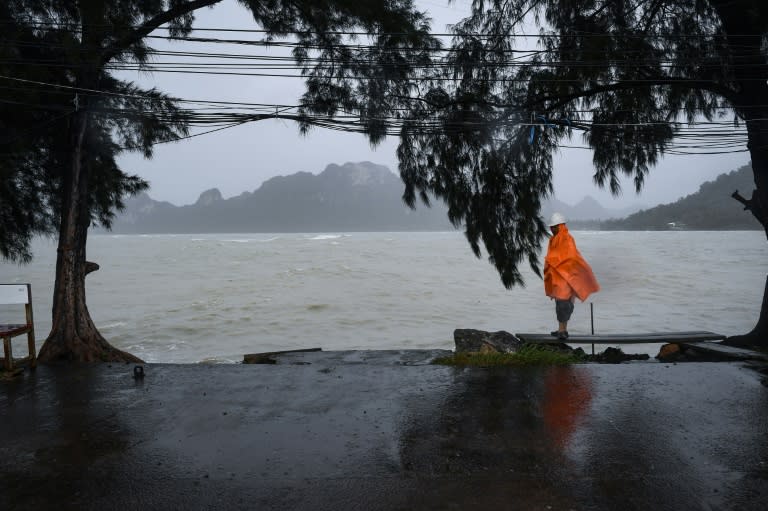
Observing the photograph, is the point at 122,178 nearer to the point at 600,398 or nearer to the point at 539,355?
the point at 539,355

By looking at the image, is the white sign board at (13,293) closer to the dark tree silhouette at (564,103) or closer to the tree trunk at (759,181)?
the dark tree silhouette at (564,103)

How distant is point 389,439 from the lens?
12.8 ft

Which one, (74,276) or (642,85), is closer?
(74,276)

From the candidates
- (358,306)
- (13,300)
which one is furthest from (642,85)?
(358,306)

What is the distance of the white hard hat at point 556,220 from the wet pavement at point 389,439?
2.21 m

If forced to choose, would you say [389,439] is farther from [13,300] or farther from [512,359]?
[13,300]

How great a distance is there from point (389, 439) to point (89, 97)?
20.9 feet

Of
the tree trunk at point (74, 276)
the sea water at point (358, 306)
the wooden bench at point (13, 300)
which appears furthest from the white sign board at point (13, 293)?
the sea water at point (358, 306)

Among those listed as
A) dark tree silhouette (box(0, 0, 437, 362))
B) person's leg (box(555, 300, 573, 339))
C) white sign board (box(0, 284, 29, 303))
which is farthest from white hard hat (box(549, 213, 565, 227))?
white sign board (box(0, 284, 29, 303))

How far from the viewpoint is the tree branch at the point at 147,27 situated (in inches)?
281

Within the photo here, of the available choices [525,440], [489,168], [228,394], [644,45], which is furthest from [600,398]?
[644,45]

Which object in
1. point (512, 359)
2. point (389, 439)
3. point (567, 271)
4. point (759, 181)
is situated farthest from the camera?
point (759, 181)

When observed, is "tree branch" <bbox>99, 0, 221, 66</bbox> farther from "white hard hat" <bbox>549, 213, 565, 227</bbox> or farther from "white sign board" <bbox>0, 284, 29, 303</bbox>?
"white hard hat" <bbox>549, 213, 565, 227</bbox>

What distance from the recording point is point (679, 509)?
9.41 ft
